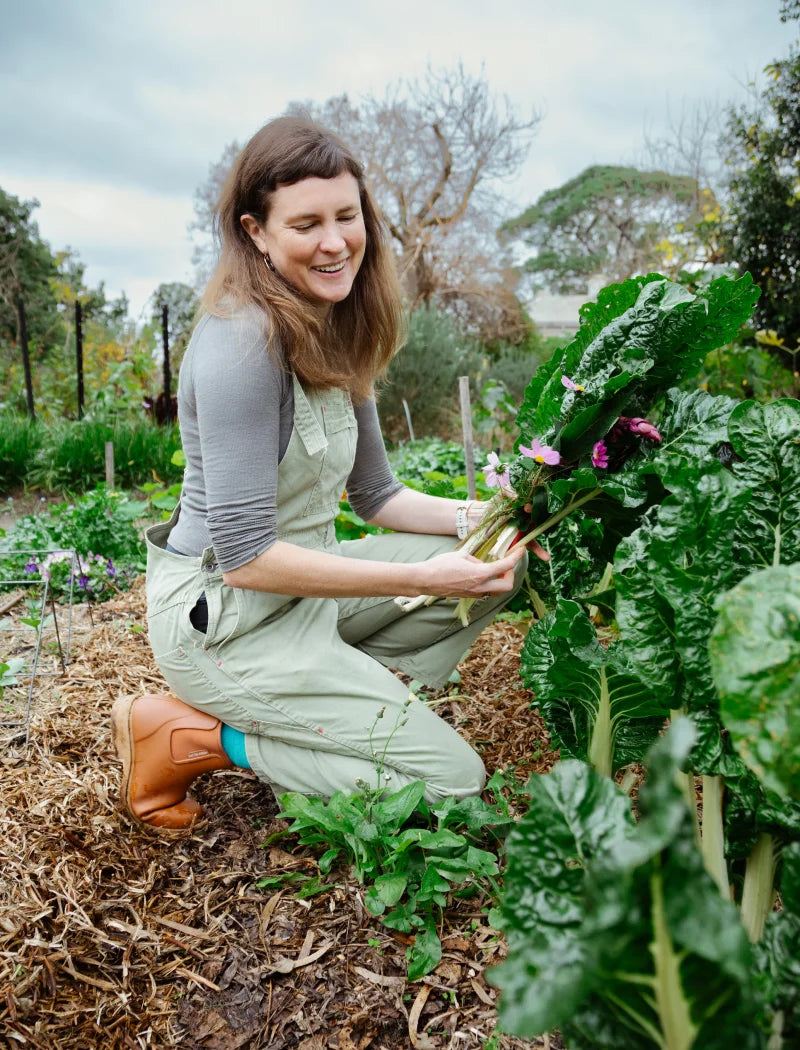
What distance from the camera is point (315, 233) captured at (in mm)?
1788

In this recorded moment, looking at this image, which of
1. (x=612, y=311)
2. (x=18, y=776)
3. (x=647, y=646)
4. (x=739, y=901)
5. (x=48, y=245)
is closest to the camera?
(x=647, y=646)

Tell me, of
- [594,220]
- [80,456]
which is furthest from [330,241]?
[594,220]

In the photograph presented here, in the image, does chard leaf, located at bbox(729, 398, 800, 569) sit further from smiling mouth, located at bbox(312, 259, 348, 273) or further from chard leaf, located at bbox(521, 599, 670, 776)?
smiling mouth, located at bbox(312, 259, 348, 273)

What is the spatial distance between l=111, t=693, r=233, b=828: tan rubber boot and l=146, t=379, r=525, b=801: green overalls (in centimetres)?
6

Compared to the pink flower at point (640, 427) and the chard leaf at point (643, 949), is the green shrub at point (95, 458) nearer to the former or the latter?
the pink flower at point (640, 427)

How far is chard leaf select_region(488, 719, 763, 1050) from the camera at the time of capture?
2.20ft

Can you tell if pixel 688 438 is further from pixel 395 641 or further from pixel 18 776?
pixel 18 776

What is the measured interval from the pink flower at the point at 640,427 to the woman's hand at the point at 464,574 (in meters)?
0.37

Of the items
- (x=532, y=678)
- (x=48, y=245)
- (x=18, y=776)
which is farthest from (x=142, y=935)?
(x=48, y=245)

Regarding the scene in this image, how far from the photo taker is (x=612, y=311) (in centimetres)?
173

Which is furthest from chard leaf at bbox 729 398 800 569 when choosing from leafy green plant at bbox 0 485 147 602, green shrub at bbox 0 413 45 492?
green shrub at bbox 0 413 45 492

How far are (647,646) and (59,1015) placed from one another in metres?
1.16

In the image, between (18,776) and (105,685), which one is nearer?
(18,776)

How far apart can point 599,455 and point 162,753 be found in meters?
1.18
